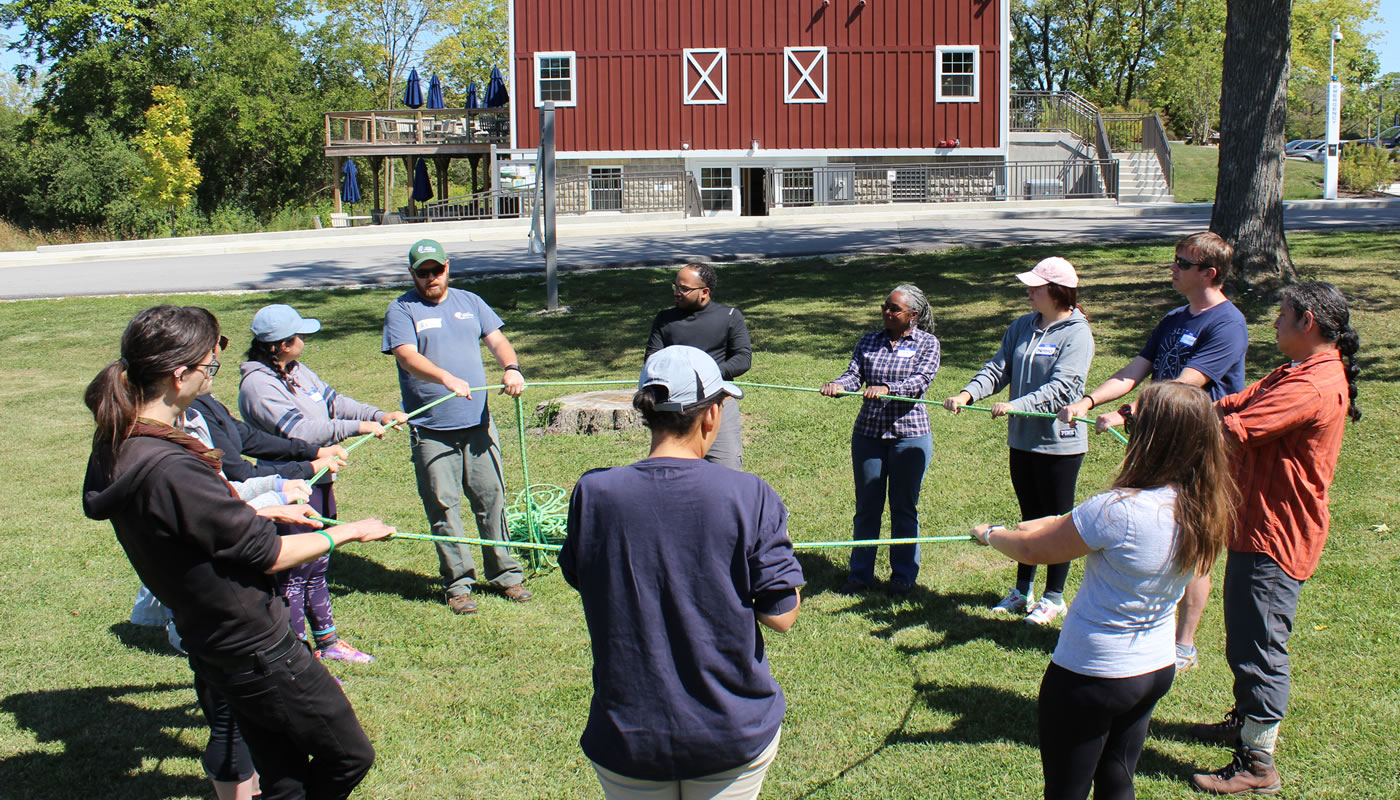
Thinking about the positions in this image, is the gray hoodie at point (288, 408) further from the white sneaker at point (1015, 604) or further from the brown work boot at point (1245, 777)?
the brown work boot at point (1245, 777)

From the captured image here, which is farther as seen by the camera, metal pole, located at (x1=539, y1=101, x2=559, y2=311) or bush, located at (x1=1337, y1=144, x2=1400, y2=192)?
bush, located at (x1=1337, y1=144, x2=1400, y2=192)

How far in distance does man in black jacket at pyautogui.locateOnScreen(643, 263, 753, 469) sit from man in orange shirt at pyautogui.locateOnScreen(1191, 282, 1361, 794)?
2.61 metres

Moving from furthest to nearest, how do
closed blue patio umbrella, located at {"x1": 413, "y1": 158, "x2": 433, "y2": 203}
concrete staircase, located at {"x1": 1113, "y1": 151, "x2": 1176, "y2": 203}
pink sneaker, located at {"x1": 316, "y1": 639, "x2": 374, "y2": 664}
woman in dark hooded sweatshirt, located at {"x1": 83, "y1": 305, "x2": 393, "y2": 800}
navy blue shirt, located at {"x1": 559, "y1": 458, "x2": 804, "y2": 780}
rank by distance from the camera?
closed blue patio umbrella, located at {"x1": 413, "y1": 158, "x2": 433, "y2": 203} → concrete staircase, located at {"x1": 1113, "y1": 151, "x2": 1176, "y2": 203} → pink sneaker, located at {"x1": 316, "y1": 639, "x2": 374, "y2": 664} → woman in dark hooded sweatshirt, located at {"x1": 83, "y1": 305, "x2": 393, "y2": 800} → navy blue shirt, located at {"x1": 559, "y1": 458, "x2": 804, "y2": 780}

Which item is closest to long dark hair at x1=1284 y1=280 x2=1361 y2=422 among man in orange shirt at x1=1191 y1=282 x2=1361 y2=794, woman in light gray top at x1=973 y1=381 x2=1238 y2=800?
man in orange shirt at x1=1191 y1=282 x2=1361 y2=794

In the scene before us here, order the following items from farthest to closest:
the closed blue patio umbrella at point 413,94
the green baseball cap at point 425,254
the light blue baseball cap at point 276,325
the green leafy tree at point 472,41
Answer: the green leafy tree at point 472,41 → the closed blue patio umbrella at point 413,94 → the green baseball cap at point 425,254 → the light blue baseball cap at point 276,325

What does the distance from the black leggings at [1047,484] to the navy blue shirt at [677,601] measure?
310 centimetres

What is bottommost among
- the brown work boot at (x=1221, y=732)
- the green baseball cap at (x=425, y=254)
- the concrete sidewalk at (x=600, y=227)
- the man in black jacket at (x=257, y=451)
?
the brown work boot at (x=1221, y=732)

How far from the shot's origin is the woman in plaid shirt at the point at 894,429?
5770mm

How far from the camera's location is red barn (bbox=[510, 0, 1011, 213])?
29953 millimetres

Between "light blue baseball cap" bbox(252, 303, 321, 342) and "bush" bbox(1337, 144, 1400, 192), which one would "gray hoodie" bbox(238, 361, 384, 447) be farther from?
"bush" bbox(1337, 144, 1400, 192)

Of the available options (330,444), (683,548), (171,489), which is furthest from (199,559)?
(330,444)

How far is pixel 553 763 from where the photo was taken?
438 centimetres

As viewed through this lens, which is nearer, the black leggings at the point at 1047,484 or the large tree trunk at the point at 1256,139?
the black leggings at the point at 1047,484

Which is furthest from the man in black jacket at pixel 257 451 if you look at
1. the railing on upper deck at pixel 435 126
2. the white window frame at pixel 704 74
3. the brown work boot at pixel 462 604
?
the railing on upper deck at pixel 435 126
